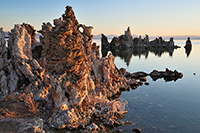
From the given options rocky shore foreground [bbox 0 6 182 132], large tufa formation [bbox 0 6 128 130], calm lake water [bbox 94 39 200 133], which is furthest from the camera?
calm lake water [bbox 94 39 200 133]

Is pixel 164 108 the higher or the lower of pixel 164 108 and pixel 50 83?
the lower

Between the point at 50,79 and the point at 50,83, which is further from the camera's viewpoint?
the point at 50,83

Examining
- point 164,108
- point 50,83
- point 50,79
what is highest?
point 50,79

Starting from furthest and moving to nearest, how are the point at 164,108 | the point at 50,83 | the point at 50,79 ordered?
1. the point at 164,108
2. the point at 50,83
3. the point at 50,79

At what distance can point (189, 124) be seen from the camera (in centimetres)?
1925

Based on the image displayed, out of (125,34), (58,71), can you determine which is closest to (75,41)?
(58,71)

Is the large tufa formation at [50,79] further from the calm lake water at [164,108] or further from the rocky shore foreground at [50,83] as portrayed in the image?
the calm lake water at [164,108]

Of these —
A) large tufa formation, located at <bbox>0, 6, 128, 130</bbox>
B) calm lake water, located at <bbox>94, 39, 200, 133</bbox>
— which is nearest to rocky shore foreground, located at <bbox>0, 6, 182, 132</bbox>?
large tufa formation, located at <bbox>0, 6, 128, 130</bbox>

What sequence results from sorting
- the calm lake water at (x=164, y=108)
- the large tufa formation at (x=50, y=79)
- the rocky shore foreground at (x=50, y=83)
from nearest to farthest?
the rocky shore foreground at (x=50, y=83) → the large tufa formation at (x=50, y=79) → the calm lake water at (x=164, y=108)

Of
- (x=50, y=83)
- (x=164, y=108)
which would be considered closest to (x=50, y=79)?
(x=50, y=83)

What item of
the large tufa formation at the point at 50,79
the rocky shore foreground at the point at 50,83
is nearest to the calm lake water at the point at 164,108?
the rocky shore foreground at the point at 50,83

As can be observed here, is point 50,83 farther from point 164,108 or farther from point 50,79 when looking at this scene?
point 164,108

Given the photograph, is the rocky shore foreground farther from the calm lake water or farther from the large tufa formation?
the calm lake water

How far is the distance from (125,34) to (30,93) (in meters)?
177
